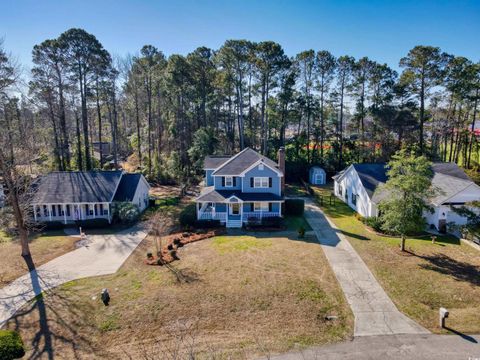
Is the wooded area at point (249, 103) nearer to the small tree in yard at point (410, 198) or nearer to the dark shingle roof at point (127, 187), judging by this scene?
the dark shingle roof at point (127, 187)

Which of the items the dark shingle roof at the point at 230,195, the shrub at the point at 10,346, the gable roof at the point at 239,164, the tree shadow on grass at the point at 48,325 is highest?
the gable roof at the point at 239,164

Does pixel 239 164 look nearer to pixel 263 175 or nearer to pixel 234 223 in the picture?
pixel 263 175

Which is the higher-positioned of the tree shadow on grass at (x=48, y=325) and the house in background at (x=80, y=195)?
the house in background at (x=80, y=195)

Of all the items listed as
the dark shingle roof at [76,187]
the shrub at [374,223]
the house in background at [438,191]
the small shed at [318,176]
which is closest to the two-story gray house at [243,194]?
the shrub at [374,223]

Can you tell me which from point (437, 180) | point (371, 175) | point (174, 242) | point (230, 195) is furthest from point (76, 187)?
point (437, 180)

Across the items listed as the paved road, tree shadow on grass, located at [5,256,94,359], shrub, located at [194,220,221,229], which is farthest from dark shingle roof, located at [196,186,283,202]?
the paved road

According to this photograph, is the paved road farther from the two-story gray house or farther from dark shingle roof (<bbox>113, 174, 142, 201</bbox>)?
dark shingle roof (<bbox>113, 174, 142, 201</bbox>)

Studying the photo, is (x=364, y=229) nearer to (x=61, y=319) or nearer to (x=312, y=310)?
(x=312, y=310)
